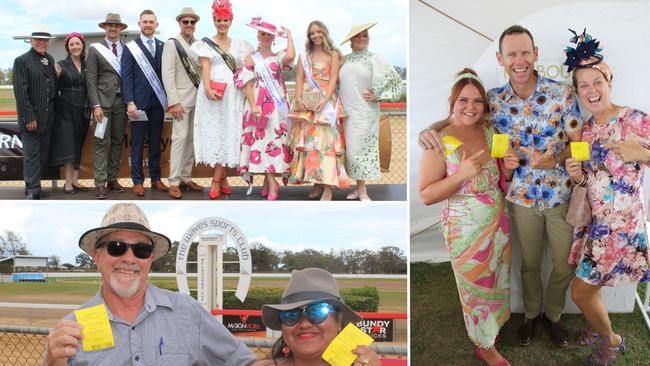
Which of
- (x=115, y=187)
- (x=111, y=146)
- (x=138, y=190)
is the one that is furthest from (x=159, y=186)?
(x=111, y=146)

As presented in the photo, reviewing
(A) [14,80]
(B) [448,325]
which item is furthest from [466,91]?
(A) [14,80]

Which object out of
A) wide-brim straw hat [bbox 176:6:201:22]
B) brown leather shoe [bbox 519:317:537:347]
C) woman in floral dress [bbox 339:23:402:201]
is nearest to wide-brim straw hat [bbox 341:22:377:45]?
woman in floral dress [bbox 339:23:402:201]

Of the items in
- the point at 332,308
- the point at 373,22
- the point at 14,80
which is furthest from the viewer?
the point at 14,80

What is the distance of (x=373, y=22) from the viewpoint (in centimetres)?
385

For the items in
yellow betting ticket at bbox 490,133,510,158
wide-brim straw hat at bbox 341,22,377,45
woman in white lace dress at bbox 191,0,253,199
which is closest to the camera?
yellow betting ticket at bbox 490,133,510,158

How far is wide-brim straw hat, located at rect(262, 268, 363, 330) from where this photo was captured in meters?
2.66

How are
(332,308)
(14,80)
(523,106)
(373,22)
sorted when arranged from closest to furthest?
(332,308)
(523,106)
(373,22)
(14,80)

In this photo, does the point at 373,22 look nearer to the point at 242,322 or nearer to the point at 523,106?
the point at 523,106

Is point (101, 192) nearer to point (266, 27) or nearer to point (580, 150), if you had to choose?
point (266, 27)

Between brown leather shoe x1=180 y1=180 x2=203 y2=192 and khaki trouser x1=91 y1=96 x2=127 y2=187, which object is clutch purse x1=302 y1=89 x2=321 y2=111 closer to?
brown leather shoe x1=180 y1=180 x2=203 y2=192

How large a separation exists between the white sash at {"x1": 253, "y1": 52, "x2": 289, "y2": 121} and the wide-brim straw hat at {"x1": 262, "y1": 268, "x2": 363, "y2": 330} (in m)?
1.54

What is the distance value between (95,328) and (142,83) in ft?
6.88

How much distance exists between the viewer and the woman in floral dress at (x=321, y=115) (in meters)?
3.92

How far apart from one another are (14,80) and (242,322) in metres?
2.11
